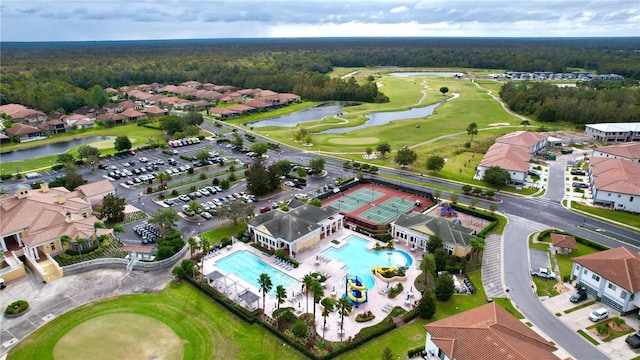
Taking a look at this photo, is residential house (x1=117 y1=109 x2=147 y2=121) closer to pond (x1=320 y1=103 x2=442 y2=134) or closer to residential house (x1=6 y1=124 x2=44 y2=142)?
residential house (x1=6 y1=124 x2=44 y2=142)

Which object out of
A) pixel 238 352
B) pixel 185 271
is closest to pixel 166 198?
pixel 185 271

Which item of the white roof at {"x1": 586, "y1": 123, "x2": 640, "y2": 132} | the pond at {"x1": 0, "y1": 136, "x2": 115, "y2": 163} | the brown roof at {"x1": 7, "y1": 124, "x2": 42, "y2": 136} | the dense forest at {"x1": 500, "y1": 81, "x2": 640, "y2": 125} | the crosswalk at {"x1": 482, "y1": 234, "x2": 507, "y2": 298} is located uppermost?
the dense forest at {"x1": 500, "y1": 81, "x2": 640, "y2": 125}

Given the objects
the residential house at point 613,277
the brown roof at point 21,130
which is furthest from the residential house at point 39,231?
the brown roof at point 21,130

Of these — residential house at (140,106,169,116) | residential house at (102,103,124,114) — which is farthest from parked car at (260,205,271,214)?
residential house at (102,103,124,114)

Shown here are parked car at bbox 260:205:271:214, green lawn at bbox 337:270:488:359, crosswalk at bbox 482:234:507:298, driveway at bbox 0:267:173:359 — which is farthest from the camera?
parked car at bbox 260:205:271:214

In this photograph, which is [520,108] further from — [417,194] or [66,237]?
[66,237]
